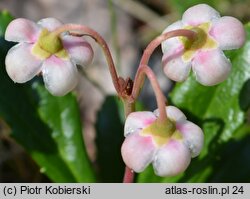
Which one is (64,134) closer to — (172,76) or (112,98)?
(112,98)

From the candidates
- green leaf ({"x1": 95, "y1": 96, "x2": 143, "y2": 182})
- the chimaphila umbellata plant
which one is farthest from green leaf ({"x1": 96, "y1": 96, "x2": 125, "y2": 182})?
the chimaphila umbellata plant

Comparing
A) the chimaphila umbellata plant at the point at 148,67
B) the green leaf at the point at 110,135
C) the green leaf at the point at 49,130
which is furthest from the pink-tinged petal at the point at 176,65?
the green leaf at the point at 110,135

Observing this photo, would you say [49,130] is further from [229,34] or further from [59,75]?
[229,34]

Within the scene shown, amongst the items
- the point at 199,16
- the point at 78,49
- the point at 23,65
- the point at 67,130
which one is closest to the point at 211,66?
the point at 199,16

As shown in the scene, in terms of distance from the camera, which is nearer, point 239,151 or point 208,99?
point 208,99

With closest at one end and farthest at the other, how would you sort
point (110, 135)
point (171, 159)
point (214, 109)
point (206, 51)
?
point (171, 159) < point (206, 51) < point (214, 109) < point (110, 135)

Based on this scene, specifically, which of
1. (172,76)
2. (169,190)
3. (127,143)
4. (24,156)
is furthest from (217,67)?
(24,156)
